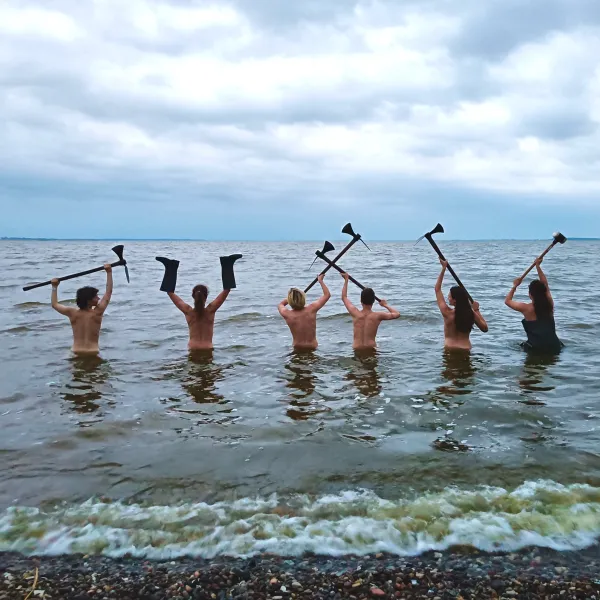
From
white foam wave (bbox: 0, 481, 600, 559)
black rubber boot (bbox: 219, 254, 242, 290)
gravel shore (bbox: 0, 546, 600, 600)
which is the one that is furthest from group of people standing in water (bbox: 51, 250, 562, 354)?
gravel shore (bbox: 0, 546, 600, 600)

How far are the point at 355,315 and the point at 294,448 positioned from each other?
15.1ft

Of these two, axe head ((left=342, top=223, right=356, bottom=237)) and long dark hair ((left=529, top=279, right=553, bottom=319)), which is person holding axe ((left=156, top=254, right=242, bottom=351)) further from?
long dark hair ((left=529, top=279, right=553, bottom=319))

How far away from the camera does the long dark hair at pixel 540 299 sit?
9.98m

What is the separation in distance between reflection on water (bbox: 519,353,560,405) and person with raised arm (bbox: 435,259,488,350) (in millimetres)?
1016

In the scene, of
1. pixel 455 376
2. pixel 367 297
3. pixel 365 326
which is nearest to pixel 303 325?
pixel 365 326

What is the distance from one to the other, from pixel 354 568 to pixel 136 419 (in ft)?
12.9

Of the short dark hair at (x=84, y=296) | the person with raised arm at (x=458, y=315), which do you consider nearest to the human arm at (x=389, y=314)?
the person with raised arm at (x=458, y=315)

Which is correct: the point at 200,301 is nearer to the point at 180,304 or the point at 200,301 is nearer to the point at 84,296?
the point at 180,304

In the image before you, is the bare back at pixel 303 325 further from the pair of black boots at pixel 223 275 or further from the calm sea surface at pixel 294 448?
the pair of black boots at pixel 223 275

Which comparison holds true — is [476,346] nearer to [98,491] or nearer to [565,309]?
[565,309]

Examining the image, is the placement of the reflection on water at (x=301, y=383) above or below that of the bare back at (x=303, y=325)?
below

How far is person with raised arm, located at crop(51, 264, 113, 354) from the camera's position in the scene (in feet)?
32.2

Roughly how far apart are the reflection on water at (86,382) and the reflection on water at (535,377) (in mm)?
5931

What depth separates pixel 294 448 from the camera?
614 centimetres
